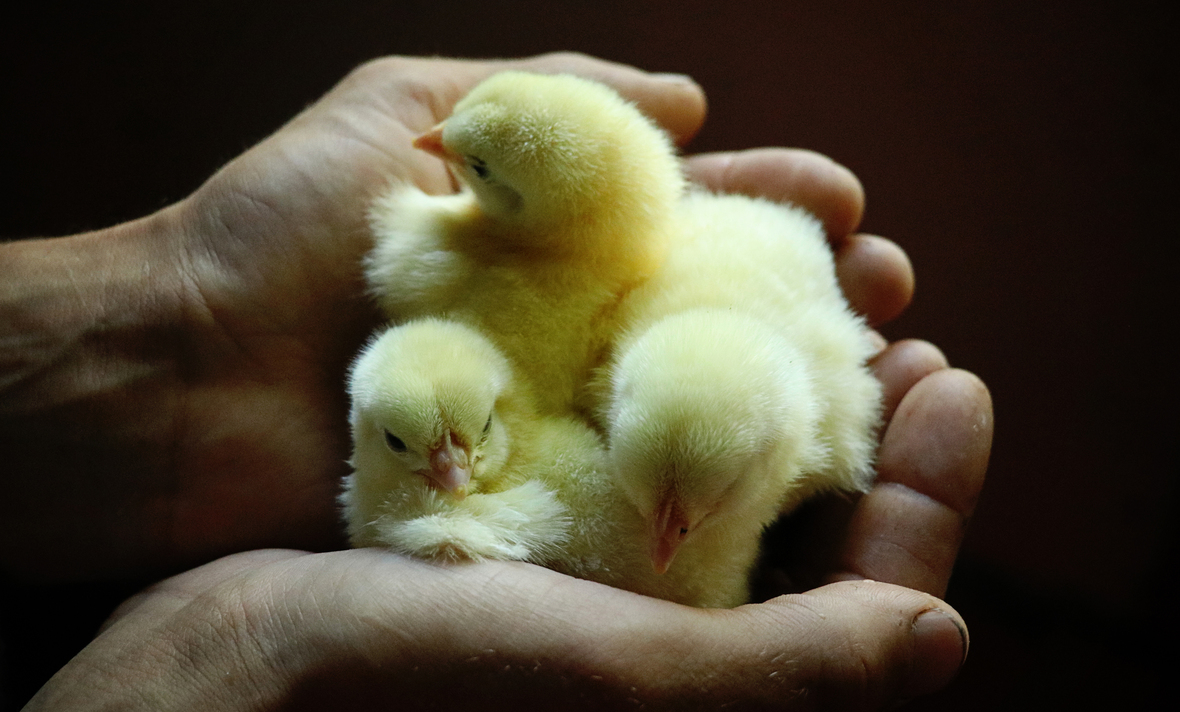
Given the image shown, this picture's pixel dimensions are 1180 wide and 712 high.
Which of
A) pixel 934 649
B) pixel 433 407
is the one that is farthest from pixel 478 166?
pixel 934 649

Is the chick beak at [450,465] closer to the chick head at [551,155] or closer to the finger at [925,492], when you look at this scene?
the chick head at [551,155]

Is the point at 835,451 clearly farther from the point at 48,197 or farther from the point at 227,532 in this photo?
the point at 48,197

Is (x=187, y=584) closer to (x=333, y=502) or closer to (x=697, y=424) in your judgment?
(x=333, y=502)

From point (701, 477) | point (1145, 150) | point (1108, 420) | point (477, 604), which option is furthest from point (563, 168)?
point (1108, 420)

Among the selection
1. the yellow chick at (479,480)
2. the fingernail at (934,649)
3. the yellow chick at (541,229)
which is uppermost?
the yellow chick at (541,229)

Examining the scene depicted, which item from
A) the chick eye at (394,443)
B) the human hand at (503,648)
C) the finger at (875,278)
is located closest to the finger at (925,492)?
the human hand at (503,648)

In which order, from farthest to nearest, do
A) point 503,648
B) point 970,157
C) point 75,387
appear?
point 970,157, point 75,387, point 503,648
